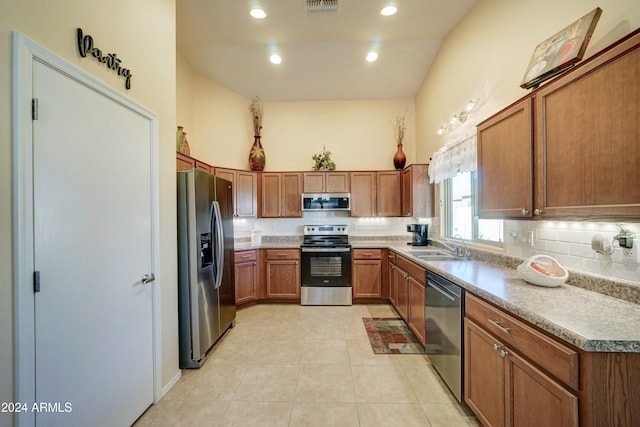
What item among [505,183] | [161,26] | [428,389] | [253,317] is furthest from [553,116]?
[253,317]

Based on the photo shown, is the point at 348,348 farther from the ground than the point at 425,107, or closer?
closer

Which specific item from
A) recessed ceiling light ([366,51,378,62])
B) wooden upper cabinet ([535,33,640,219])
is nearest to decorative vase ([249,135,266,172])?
recessed ceiling light ([366,51,378,62])

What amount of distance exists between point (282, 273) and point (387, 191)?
2.25m

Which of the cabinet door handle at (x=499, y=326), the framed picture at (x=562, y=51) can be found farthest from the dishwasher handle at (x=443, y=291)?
the framed picture at (x=562, y=51)

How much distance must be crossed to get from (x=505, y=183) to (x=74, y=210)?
8.73 feet

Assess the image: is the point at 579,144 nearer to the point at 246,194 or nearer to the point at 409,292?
the point at 409,292

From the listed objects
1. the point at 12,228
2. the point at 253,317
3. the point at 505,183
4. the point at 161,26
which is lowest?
the point at 253,317

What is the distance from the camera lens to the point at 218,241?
2615mm

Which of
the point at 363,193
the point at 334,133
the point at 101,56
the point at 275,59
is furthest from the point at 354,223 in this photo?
the point at 101,56

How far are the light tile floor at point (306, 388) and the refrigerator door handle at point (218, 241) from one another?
0.80 m

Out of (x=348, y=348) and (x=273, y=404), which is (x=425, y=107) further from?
(x=273, y=404)

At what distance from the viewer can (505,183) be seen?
68.4 inches

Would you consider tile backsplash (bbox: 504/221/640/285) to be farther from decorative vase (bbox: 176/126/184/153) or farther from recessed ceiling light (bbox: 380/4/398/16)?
decorative vase (bbox: 176/126/184/153)

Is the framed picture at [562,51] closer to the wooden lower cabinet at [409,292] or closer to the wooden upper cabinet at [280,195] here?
the wooden lower cabinet at [409,292]
